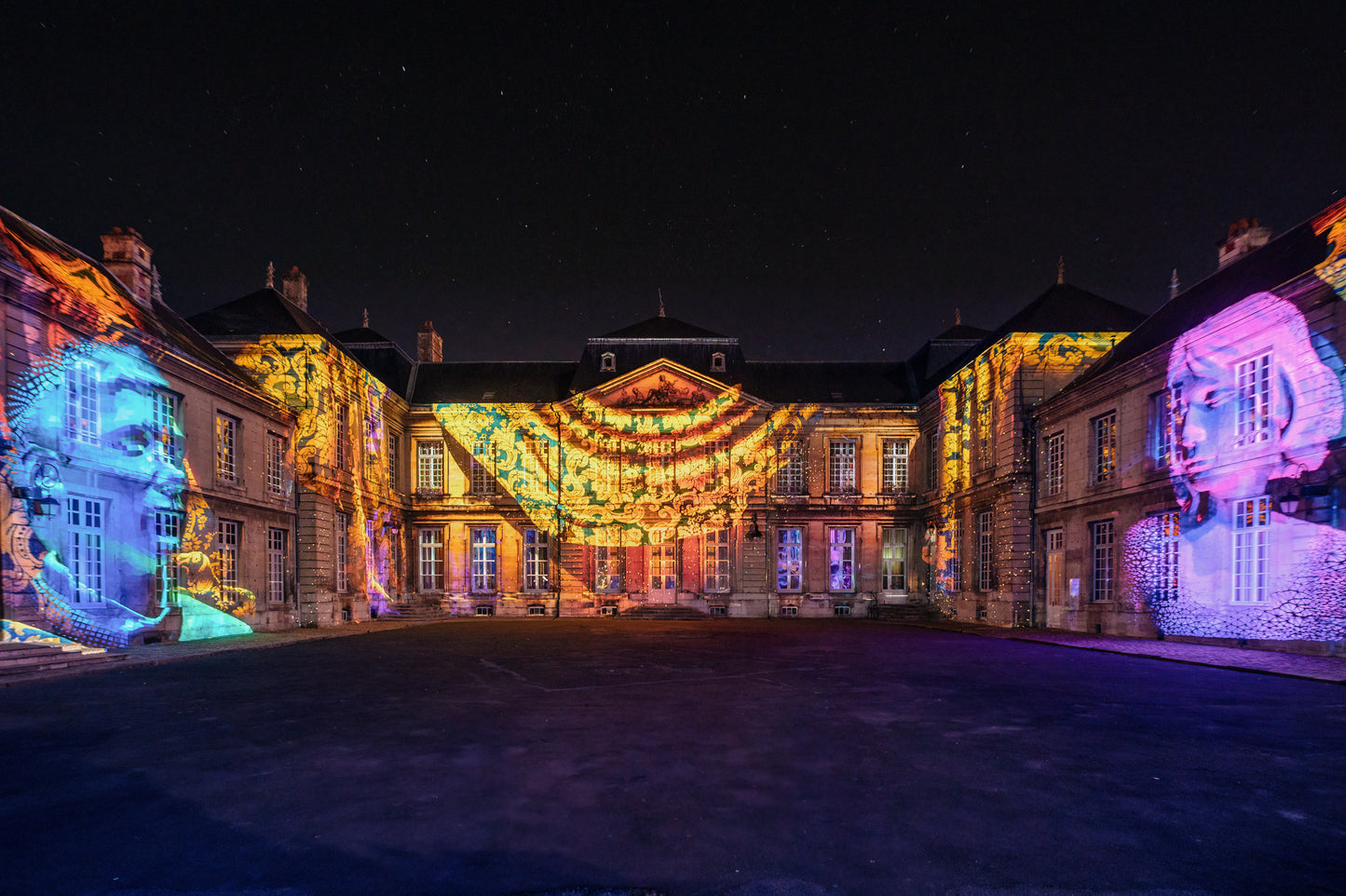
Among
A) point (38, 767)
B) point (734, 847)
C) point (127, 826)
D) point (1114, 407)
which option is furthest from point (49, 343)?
point (1114, 407)

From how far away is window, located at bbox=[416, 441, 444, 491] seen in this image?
30.2 meters

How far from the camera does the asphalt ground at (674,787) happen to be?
13.0ft

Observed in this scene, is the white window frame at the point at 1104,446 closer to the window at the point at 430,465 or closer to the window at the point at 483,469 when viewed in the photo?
the window at the point at 483,469

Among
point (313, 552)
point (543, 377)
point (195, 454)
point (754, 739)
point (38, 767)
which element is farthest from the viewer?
point (543, 377)

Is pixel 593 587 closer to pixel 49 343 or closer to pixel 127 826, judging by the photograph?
pixel 49 343

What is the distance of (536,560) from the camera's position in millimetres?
29391

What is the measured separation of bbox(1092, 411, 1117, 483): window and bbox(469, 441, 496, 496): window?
21.6 meters

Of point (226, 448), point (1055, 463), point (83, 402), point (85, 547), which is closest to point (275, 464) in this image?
point (226, 448)

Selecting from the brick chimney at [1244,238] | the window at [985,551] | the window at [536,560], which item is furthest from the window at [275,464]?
the brick chimney at [1244,238]

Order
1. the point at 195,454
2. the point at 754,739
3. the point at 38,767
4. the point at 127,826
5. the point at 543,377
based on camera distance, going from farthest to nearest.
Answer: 1. the point at 543,377
2. the point at 195,454
3. the point at 754,739
4. the point at 38,767
5. the point at 127,826

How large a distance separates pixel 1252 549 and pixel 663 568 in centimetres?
1895

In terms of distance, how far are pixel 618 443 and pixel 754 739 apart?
2299 centimetres

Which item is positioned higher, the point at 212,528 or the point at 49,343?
the point at 49,343

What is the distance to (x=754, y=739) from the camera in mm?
6816
